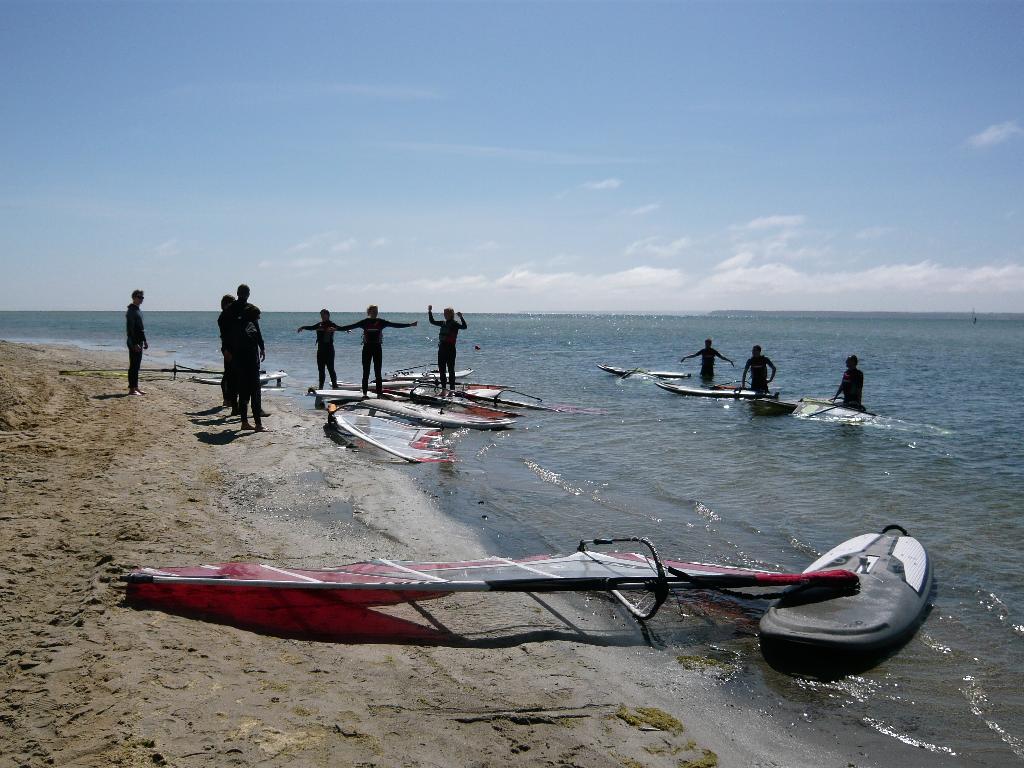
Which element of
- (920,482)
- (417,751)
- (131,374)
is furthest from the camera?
(131,374)

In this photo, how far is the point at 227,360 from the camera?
12.5 meters

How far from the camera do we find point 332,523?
7.04m

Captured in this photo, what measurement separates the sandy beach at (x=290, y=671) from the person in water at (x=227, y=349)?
4.41 metres

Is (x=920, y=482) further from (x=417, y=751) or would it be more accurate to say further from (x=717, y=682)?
(x=417, y=751)

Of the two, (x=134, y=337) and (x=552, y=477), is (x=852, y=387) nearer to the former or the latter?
(x=552, y=477)

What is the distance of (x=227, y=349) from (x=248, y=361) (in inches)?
66.3

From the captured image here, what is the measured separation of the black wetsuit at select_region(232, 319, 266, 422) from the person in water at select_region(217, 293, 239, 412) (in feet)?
1.41

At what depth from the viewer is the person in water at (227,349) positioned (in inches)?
436

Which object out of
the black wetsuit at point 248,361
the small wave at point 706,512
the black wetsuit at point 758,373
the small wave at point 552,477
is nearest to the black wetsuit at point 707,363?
the black wetsuit at point 758,373

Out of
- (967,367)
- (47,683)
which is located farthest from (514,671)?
(967,367)

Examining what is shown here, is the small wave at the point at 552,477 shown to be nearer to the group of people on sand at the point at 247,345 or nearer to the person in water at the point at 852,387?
the group of people on sand at the point at 247,345

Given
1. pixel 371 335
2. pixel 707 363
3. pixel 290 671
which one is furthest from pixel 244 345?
pixel 707 363

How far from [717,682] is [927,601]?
288 centimetres

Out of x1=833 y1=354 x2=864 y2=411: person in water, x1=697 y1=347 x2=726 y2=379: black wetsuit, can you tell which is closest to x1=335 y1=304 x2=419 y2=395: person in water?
x1=833 y1=354 x2=864 y2=411: person in water
